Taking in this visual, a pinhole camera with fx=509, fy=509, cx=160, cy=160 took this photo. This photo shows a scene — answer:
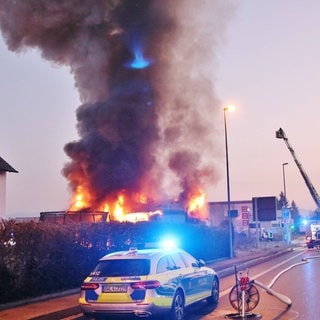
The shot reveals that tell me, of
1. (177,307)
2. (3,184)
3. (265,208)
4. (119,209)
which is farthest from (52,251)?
(265,208)

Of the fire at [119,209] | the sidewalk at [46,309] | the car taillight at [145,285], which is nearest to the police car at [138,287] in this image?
the car taillight at [145,285]

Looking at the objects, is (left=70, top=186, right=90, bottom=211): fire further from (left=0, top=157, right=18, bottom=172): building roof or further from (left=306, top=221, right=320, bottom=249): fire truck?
(left=306, top=221, right=320, bottom=249): fire truck

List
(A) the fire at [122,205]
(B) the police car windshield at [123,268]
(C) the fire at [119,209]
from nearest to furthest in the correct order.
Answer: (B) the police car windshield at [123,268], (A) the fire at [122,205], (C) the fire at [119,209]

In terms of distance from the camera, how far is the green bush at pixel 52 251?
39.2ft

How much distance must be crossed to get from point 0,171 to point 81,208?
21.5ft

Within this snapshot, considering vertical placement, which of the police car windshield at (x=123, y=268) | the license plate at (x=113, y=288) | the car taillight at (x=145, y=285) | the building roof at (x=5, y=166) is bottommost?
the license plate at (x=113, y=288)

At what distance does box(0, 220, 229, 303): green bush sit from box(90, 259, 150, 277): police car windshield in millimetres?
2255

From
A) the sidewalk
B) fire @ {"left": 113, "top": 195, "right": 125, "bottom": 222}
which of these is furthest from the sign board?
the sidewalk

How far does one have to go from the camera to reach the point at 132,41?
38875 mm

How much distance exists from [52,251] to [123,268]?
5.15 meters

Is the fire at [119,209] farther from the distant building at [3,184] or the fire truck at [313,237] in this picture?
the fire truck at [313,237]

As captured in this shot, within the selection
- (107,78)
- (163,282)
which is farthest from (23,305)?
(107,78)

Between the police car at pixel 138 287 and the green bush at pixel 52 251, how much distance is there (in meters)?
2.17

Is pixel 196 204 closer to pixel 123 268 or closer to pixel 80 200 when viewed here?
pixel 80 200
